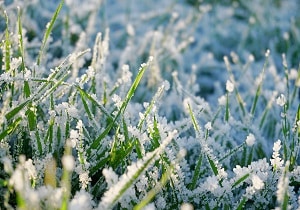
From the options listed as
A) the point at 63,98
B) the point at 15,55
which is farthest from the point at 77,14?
the point at 63,98

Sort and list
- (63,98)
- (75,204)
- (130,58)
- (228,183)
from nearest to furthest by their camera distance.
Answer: (75,204) → (228,183) → (63,98) → (130,58)

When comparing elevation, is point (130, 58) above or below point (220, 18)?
below

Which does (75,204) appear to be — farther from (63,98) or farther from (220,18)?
(220,18)

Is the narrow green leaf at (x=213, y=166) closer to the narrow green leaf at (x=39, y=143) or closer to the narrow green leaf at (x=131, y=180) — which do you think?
the narrow green leaf at (x=131, y=180)

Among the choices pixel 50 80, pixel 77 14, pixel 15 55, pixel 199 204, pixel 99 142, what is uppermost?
pixel 77 14

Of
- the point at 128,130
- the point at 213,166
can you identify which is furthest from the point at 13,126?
the point at 213,166

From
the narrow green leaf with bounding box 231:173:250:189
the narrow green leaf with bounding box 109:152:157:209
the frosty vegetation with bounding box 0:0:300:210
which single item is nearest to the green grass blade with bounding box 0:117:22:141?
the frosty vegetation with bounding box 0:0:300:210

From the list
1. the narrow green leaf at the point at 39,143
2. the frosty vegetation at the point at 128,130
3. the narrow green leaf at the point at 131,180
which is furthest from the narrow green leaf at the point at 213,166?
the narrow green leaf at the point at 39,143

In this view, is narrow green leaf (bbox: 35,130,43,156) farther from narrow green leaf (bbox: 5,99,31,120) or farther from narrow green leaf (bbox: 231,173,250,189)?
narrow green leaf (bbox: 231,173,250,189)

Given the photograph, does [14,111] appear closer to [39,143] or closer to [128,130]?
[39,143]
